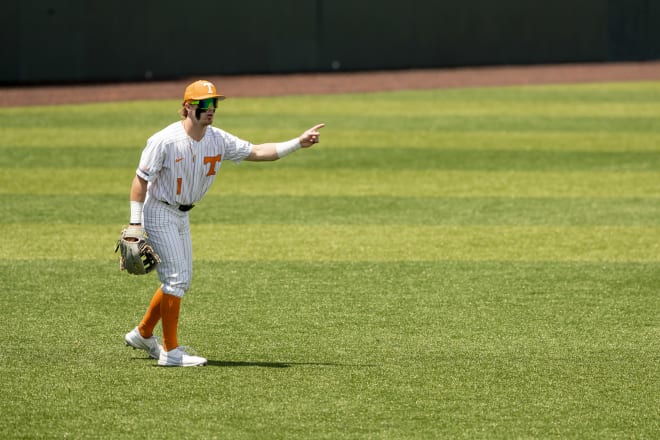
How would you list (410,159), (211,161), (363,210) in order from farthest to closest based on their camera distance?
(410,159)
(363,210)
(211,161)

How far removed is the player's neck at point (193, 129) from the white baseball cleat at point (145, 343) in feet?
4.36

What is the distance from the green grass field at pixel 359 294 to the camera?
5.95 metres

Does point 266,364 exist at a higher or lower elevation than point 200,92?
lower

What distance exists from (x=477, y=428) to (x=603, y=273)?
13.9 feet

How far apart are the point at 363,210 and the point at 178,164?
5.99 m

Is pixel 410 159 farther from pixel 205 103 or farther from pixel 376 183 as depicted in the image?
pixel 205 103

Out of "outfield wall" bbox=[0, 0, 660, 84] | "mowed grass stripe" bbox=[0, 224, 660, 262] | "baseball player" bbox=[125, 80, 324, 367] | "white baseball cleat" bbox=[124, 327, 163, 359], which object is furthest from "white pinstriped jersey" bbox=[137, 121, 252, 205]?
"outfield wall" bbox=[0, 0, 660, 84]

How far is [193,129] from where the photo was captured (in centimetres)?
681

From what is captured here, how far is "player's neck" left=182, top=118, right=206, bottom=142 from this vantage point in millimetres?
6797

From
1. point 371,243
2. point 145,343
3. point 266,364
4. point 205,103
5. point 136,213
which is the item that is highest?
point 205,103

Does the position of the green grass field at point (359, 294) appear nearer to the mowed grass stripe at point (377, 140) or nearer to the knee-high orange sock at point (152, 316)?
the mowed grass stripe at point (377, 140)

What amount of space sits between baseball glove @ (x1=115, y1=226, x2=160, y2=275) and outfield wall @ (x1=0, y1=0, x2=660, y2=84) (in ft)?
72.9

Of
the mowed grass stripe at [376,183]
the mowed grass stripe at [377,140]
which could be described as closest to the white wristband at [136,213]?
the mowed grass stripe at [376,183]

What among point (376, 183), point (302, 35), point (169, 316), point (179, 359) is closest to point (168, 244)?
point (169, 316)
